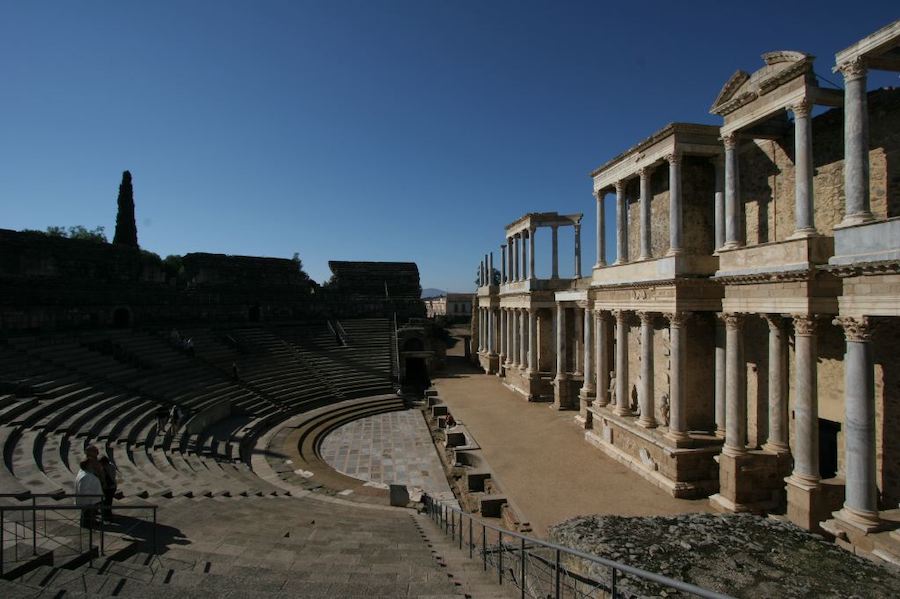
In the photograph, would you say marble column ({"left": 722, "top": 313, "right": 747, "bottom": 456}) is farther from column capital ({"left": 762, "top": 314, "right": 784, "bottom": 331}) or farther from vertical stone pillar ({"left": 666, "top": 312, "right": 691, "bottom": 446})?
vertical stone pillar ({"left": 666, "top": 312, "right": 691, "bottom": 446})

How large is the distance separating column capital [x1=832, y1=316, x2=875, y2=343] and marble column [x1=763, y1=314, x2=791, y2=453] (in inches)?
89.4

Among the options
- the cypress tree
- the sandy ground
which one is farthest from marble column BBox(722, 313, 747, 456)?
the cypress tree

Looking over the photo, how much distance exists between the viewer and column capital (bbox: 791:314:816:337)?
377 inches

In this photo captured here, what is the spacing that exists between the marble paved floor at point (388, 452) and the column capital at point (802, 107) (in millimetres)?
12360

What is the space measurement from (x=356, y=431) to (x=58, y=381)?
33.1 ft

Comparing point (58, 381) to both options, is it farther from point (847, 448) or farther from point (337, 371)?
point (847, 448)

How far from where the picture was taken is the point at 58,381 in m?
15.2

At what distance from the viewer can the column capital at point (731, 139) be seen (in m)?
11.9

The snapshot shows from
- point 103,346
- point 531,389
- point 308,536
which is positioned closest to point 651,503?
point 308,536

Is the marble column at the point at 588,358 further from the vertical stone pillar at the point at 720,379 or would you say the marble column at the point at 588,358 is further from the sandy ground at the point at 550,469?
the vertical stone pillar at the point at 720,379

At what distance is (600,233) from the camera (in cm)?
1800

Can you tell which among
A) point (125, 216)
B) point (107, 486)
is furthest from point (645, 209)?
point (125, 216)

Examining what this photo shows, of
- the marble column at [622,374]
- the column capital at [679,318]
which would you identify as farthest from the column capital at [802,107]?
the marble column at [622,374]

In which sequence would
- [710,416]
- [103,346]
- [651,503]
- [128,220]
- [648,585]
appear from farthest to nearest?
[128,220] < [103,346] < [710,416] < [651,503] < [648,585]
